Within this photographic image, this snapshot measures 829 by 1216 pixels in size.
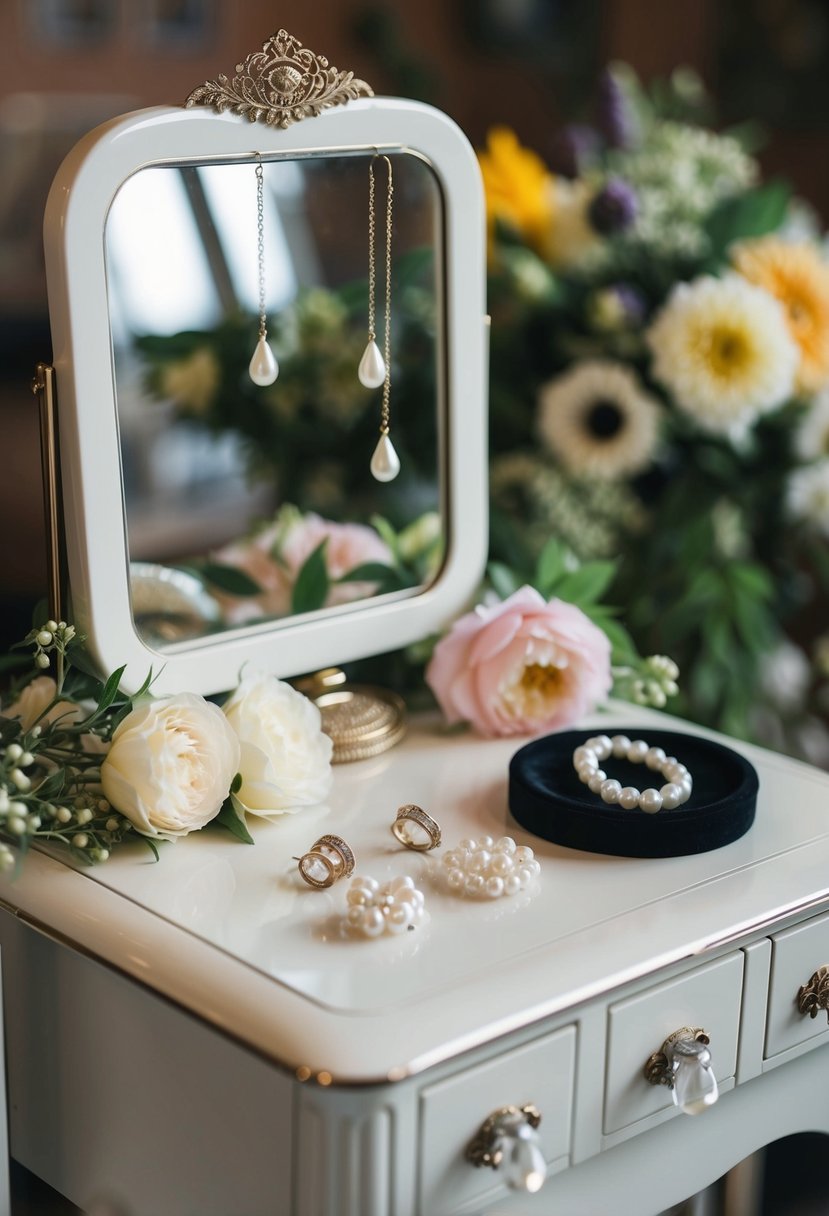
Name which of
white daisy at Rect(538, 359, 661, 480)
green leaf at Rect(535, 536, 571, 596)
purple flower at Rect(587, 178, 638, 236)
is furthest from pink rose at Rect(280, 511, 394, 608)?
purple flower at Rect(587, 178, 638, 236)

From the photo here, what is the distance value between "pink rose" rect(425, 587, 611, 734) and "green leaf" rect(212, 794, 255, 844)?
188mm

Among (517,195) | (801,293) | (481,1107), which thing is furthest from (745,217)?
(481,1107)

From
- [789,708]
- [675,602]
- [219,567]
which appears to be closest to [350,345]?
[219,567]

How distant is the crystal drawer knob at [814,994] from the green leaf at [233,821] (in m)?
0.31

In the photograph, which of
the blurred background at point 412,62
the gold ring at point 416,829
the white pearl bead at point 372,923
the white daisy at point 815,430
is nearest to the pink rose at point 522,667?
the gold ring at point 416,829

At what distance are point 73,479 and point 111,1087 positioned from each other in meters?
0.32

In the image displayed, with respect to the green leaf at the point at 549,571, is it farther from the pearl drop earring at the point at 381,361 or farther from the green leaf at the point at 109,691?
the green leaf at the point at 109,691

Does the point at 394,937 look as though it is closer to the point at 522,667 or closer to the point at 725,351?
the point at 522,667

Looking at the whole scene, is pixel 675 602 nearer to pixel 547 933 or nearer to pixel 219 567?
pixel 219 567

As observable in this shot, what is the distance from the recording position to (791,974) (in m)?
0.79

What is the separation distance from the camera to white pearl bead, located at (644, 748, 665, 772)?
0.86 metres

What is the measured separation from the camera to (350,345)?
115 cm

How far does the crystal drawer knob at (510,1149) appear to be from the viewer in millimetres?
659

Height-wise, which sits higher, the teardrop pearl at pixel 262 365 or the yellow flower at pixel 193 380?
the teardrop pearl at pixel 262 365
